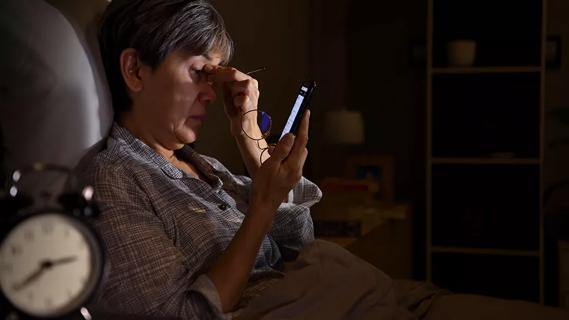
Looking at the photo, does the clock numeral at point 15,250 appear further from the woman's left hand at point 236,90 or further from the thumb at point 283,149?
the woman's left hand at point 236,90

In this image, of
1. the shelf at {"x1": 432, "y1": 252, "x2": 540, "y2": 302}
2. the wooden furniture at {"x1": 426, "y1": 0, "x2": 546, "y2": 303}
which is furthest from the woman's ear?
the shelf at {"x1": 432, "y1": 252, "x2": 540, "y2": 302}

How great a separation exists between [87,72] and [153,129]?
173 millimetres

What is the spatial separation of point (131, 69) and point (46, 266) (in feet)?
2.29

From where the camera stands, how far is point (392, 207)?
2.84 meters

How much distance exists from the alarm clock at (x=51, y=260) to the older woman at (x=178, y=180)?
38 centimetres

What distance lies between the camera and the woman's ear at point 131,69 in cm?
130

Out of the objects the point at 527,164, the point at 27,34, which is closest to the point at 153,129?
the point at 27,34

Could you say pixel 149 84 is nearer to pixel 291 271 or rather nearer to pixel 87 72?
pixel 87 72

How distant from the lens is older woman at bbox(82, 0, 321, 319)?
1081mm

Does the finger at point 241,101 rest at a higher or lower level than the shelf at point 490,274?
higher

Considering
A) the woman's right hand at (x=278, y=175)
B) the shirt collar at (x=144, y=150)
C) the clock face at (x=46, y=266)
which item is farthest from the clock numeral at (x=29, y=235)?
A: the shirt collar at (x=144, y=150)

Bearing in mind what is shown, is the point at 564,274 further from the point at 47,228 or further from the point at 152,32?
the point at 47,228

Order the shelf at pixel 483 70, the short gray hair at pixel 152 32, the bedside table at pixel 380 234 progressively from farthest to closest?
the shelf at pixel 483 70 → the bedside table at pixel 380 234 → the short gray hair at pixel 152 32

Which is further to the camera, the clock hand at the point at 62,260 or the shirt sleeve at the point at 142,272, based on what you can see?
the shirt sleeve at the point at 142,272
